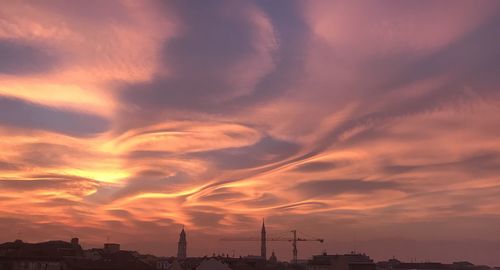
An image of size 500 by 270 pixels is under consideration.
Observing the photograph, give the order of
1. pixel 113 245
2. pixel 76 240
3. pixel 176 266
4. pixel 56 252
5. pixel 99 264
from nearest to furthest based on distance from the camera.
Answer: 1. pixel 99 264
2. pixel 56 252
3. pixel 176 266
4. pixel 76 240
5. pixel 113 245

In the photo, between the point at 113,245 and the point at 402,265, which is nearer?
the point at 113,245

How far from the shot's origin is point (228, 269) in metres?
110

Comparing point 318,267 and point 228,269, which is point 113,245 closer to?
point 228,269

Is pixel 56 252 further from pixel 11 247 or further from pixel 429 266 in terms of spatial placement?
pixel 429 266

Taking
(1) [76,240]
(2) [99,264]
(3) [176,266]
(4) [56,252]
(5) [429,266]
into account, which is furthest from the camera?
(5) [429,266]

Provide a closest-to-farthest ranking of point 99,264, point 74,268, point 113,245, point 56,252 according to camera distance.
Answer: point 74,268 < point 99,264 < point 56,252 < point 113,245

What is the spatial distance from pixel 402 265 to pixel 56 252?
138m

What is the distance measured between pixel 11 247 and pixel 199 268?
40288 mm

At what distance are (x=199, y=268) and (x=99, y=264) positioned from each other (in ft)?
91.3

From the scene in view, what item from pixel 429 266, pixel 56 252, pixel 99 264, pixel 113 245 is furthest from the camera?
pixel 429 266

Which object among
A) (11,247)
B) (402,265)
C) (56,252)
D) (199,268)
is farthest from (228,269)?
(402,265)

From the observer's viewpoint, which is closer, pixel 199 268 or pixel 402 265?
pixel 199 268

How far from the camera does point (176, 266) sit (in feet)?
352

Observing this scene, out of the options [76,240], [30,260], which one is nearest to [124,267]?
[30,260]
